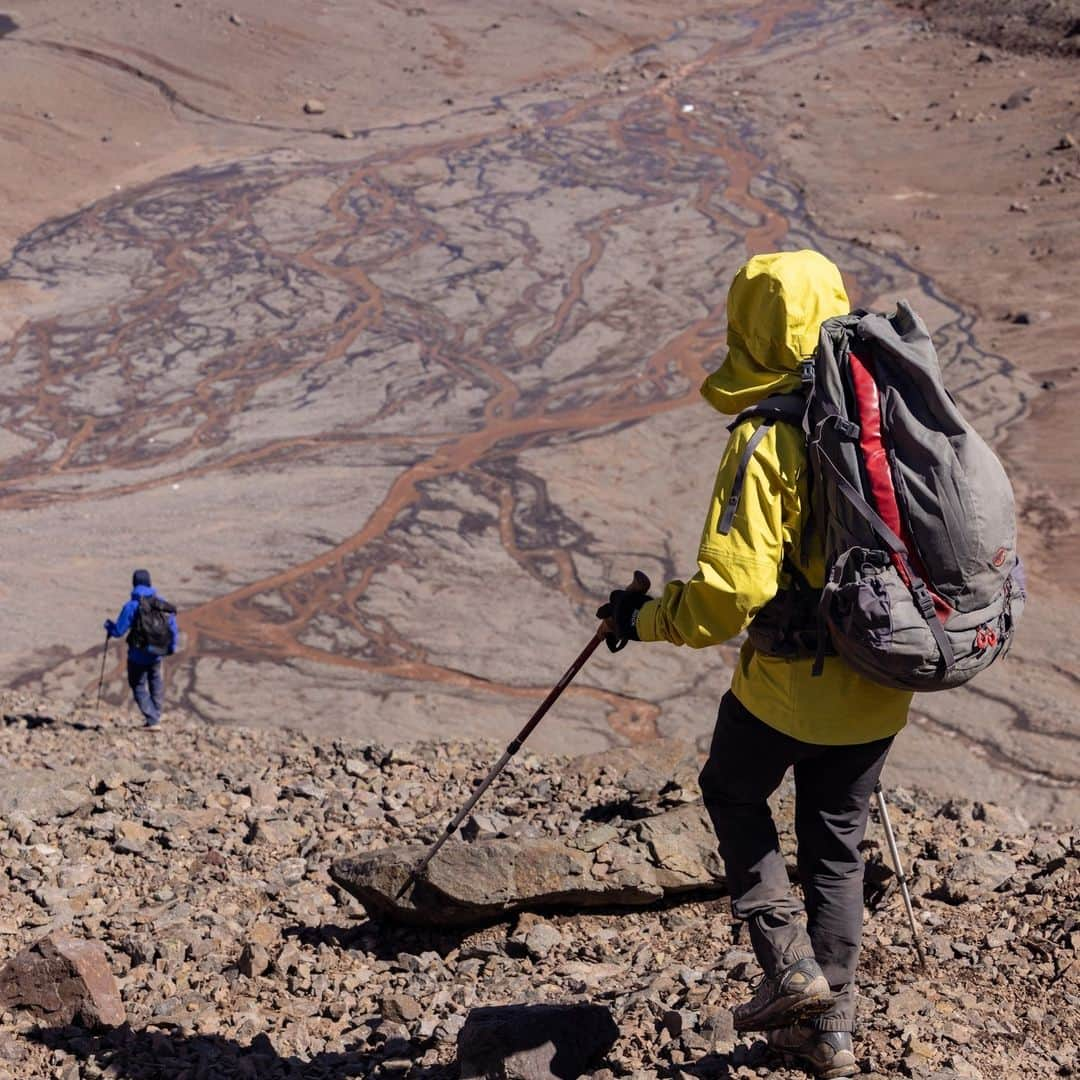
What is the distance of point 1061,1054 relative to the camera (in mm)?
2826

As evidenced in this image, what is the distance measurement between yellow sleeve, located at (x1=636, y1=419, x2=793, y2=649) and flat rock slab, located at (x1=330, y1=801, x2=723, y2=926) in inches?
66.4

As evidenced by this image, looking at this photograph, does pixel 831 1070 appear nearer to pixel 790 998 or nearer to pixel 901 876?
pixel 790 998

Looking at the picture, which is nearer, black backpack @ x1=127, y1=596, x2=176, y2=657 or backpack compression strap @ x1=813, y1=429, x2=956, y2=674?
backpack compression strap @ x1=813, y1=429, x2=956, y2=674

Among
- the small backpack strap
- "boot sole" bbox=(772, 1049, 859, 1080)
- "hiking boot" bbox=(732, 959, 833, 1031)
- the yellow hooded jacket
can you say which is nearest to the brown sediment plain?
"boot sole" bbox=(772, 1049, 859, 1080)

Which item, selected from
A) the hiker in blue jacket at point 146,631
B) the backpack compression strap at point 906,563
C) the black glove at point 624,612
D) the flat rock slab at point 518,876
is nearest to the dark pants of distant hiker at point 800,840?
the black glove at point 624,612

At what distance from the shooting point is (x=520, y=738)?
3.24 m

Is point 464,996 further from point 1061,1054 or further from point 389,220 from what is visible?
point 389,220

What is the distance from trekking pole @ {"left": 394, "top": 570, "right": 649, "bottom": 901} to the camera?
280cm

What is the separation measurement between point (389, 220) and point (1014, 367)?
26.3ft

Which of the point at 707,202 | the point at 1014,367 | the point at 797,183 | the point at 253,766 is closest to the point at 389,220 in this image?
the point at 707,202

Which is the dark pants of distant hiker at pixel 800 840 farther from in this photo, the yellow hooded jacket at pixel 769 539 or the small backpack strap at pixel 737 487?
the small backpack strap at pixel 737 487

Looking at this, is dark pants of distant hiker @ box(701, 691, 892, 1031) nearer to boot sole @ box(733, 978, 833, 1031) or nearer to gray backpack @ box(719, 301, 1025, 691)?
boot sole @ box(733, 978, 833, 1031)

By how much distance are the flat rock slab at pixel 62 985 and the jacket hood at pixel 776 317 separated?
2183 millimetres

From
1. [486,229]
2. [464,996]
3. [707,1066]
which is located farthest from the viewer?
[486,229]
